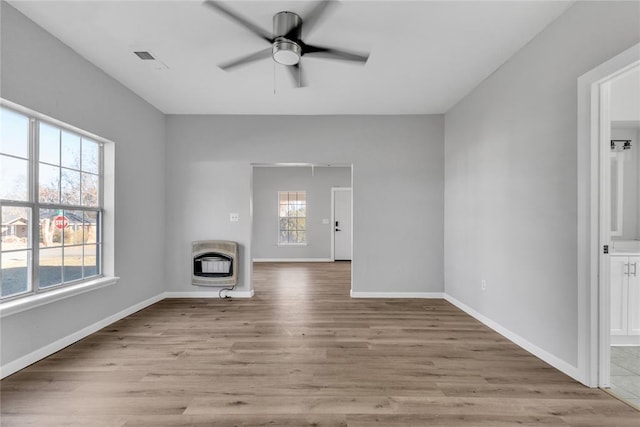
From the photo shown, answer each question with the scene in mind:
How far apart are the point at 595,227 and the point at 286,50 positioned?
8.13ft

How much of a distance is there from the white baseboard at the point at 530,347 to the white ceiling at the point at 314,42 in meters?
2.61

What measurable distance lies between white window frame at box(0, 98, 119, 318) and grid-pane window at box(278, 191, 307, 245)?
16.4 ft

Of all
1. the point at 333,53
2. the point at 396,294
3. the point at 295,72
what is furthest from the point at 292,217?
the point at 333,53

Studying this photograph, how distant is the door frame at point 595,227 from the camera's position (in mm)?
1941

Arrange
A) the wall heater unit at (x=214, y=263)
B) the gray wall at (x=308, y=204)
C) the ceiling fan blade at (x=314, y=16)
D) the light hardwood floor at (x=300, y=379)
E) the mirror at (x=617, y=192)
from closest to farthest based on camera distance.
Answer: the light hardwood floor at (x=300, y=379), the ceiling fan blade at (x=314, y=16), the mirror at (x=617, y=192), the wall heater unit at (x=214, y=263), the gray wall at (x=308, y=204)

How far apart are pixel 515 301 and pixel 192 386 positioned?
2.81 meters

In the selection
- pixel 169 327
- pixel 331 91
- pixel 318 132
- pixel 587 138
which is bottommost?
pixel 169 327

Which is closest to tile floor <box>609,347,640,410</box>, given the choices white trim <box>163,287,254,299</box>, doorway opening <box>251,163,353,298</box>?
white trim <box>163,287,254,299</box>

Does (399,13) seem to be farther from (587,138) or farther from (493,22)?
(587,138)

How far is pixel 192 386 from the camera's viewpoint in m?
2.00

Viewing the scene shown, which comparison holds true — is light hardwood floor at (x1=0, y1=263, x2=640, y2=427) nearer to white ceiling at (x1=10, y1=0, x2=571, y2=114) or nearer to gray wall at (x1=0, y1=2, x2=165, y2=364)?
gray wall at (x1=0, y1=2, x2=165, y2=364)

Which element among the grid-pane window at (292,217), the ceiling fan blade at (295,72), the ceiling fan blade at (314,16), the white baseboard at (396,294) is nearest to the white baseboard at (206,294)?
the white baseboard at (396,294)

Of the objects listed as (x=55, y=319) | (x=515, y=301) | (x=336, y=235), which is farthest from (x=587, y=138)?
(x=336, y=235)

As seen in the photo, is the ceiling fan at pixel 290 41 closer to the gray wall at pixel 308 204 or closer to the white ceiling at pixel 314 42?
the white ceiling at pixel 314 42
